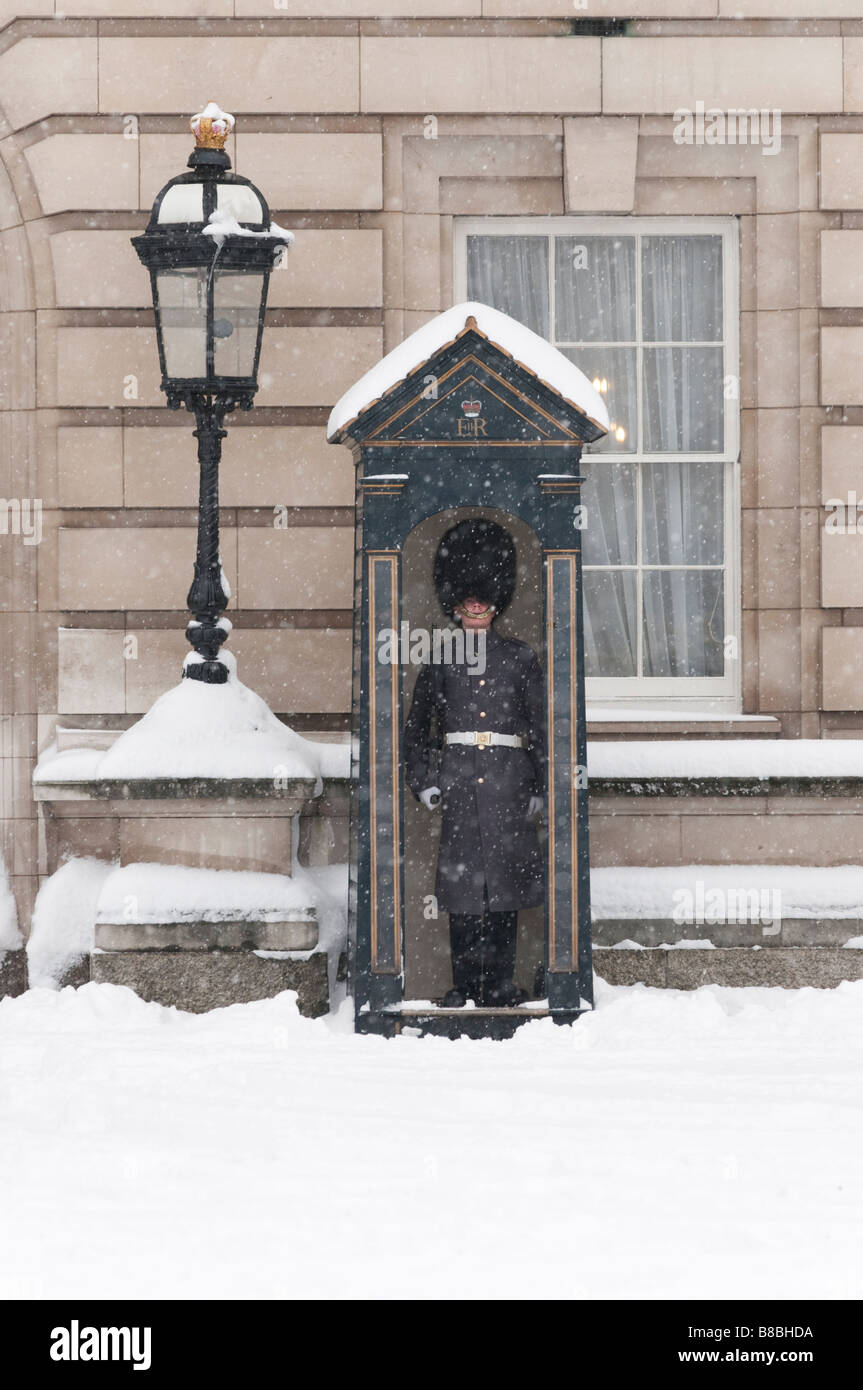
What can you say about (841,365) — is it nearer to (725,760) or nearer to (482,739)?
(725,760)

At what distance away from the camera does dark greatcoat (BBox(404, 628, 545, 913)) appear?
5.93 m

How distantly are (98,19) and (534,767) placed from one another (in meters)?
3.85

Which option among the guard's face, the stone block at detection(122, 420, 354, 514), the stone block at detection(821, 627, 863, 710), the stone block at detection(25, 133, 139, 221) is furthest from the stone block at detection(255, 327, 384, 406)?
the stone block at detection(821, 627, 863, 710)

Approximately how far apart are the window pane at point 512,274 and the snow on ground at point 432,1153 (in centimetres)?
304

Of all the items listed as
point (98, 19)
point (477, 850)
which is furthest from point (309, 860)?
point (98, 19)

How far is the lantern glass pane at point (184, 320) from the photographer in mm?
6180

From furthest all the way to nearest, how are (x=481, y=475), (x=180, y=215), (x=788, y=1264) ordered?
(x=180, y=215) → (x=481, y=475) → (x=788, y=1264)

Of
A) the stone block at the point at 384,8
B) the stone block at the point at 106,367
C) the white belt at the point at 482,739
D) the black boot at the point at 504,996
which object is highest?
the stone block at the point at 384,8

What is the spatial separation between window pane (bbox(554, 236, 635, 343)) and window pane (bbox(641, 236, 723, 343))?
0.09 metres

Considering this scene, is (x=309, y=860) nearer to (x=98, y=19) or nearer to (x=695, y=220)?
(x=695, y=220)

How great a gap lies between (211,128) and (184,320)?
796 millimetres

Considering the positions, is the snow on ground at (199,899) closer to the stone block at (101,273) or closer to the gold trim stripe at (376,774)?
the gold trim stripe at (376,774)

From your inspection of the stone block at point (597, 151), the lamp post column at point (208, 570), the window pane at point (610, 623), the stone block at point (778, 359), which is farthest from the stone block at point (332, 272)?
the stone block at point (778, 359)

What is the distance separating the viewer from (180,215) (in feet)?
20.3
